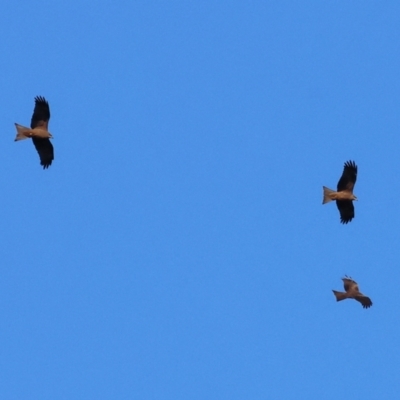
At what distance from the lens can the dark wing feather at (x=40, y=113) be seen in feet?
192

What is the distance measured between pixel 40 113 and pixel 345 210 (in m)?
9.17

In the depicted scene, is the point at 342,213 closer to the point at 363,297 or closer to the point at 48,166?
the point at 363,297

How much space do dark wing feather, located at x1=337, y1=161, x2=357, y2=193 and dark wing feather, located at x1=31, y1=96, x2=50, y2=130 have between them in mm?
8526

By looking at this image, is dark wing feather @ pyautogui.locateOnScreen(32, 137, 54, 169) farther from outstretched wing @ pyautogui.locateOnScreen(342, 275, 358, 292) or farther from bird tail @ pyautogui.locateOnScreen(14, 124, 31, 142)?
outstretched wing @ pyautogui.locateOnScreen(342, 275, 358, 292)

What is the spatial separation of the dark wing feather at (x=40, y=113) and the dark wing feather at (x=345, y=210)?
28.3ft

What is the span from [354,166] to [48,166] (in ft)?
28.7

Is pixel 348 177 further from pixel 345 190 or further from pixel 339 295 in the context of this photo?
pixel 339 295

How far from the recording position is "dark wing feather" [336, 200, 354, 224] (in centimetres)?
5956

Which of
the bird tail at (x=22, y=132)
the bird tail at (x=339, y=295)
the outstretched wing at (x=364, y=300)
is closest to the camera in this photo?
the bird tail at (x=22, y=132)

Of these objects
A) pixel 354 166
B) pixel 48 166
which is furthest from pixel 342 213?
pixel 48 166

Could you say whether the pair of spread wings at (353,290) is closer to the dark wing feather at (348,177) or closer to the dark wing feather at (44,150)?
the dark wing feather at (348,177)

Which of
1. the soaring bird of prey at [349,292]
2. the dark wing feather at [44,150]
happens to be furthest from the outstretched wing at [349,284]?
the dark wing feather at [44,150]

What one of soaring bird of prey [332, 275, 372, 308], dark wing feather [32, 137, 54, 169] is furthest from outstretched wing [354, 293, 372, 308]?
dark wing feather [32, 137, 54, 169]

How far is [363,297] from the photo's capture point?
59.4 meters
